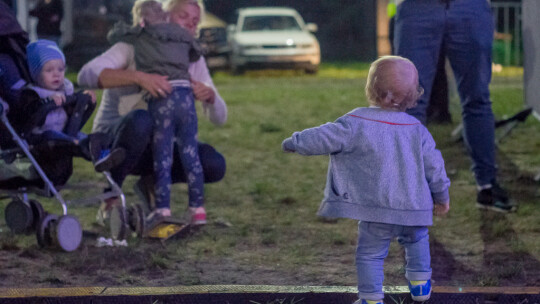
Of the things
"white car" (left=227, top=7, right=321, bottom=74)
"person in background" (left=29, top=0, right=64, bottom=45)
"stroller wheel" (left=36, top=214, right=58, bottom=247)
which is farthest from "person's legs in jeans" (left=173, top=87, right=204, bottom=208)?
"white car" (left=227, top=7, right=321, bottom=74)

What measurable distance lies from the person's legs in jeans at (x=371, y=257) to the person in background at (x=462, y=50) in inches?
69.7

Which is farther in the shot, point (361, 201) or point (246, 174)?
point (246, 174)

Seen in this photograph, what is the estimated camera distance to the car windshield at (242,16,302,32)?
896 inches

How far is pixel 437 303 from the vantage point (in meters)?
3.92

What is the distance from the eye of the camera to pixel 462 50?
5793 mm

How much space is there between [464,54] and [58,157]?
246cm

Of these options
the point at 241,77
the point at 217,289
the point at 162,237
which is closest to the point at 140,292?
the point at 217,289

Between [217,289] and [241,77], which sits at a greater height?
[217,289]

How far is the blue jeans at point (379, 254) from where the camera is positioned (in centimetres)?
382

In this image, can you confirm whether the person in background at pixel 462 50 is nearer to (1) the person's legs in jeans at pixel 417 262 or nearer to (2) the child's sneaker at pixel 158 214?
(2) the child's sneaker at pixel 158 214

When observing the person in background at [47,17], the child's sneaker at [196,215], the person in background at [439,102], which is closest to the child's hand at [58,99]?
the child's sneaker at [196,215]

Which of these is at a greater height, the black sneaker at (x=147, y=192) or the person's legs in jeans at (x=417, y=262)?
the person's legs in jeans at (x=417, y=262)

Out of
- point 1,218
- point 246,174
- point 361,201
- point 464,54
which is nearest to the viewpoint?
point 361,201

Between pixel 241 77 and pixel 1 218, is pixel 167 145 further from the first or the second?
pixel 241 77
